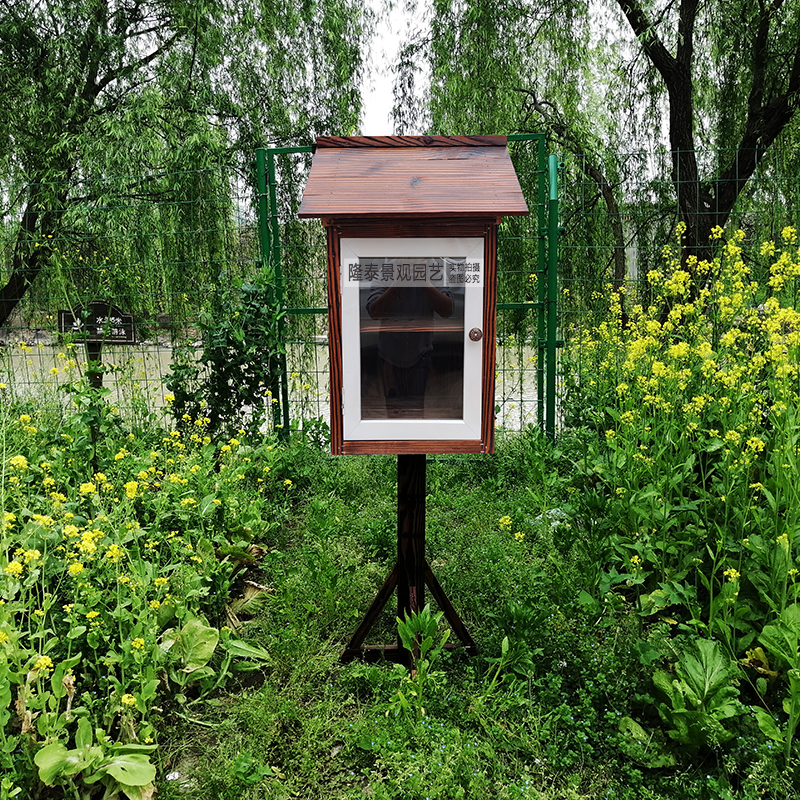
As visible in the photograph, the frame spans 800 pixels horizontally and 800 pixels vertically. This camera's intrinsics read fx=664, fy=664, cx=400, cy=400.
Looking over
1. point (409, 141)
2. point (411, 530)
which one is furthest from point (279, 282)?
point (411, 530)

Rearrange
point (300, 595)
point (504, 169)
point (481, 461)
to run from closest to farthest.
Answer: point (504, 169) → point (300, 595) → point (481, 461)

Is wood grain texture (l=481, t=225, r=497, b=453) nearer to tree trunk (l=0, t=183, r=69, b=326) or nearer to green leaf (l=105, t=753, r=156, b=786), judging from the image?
green leaf (l=105, t=753, r=156, b=786)

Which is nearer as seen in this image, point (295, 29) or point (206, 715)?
point (206, 715)

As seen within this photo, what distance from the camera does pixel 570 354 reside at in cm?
531

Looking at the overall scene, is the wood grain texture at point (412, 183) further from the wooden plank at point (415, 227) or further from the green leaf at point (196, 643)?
the green leaf at point (196, 643)

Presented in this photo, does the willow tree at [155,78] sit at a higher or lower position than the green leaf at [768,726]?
higher

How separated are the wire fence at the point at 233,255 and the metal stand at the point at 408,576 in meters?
2.38

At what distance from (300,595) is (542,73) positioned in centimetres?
633

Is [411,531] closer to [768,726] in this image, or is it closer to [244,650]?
[244,650]

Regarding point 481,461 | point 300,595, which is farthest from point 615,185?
point 300,595

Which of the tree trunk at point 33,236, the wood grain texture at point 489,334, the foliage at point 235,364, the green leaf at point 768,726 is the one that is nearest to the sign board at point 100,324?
the foliage at point 235,364

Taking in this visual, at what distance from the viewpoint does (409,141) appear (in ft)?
8.07

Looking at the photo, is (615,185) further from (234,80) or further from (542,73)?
(234,80)

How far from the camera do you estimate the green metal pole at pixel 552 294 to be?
4500 mm
